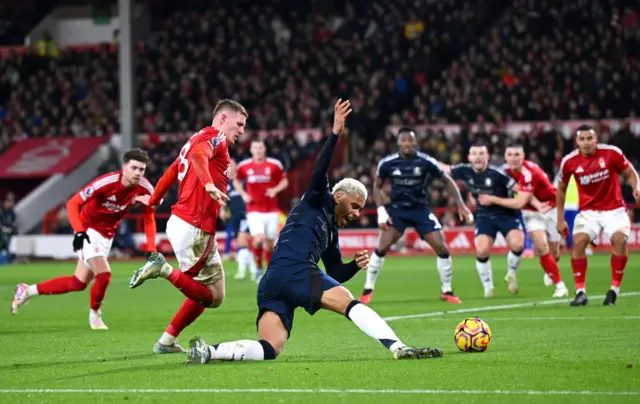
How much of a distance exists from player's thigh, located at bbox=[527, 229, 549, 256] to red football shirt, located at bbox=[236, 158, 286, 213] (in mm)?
5591

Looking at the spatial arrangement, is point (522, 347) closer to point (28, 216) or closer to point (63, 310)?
point (63, 310)

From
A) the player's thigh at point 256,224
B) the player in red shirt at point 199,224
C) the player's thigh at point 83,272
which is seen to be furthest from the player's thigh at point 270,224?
the player in red shirt at point 199,224

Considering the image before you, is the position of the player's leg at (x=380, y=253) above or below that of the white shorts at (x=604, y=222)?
below

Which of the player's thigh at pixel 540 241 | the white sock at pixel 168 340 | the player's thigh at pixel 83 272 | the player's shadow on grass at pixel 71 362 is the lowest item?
the player's shadow on grass at pixel 71 362

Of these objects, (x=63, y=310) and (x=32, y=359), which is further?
(x=63, y=310)

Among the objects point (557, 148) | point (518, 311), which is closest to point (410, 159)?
point (518, 311)

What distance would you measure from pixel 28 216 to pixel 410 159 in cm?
2426

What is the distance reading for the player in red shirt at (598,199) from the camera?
14617mm

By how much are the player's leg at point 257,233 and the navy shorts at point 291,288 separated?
12343 mm

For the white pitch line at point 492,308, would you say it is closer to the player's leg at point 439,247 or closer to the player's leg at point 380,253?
the player's leg at point 439,247

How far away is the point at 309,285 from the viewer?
355 inches

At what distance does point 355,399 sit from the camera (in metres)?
7.06

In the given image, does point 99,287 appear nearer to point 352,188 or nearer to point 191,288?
point 191,288

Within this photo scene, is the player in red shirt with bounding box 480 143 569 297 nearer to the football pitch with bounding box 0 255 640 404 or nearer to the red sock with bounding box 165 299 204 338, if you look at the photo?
the football pitch with bounding box 0 255 640 404
